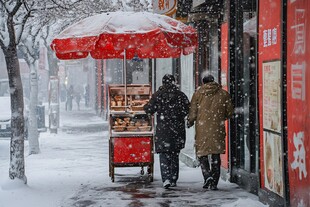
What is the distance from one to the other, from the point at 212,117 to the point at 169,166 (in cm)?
118

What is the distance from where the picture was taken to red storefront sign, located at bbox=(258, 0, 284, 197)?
7.21 m

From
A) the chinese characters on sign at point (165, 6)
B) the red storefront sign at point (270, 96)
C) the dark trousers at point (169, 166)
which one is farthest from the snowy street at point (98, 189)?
the chinese characters on sign at point (165, 6)

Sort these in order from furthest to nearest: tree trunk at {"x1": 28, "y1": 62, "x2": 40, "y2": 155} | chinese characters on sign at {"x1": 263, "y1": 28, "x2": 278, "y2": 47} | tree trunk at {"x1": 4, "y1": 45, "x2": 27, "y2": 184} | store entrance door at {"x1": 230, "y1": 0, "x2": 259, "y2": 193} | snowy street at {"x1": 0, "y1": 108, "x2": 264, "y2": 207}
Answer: tree trunk at {"x1": 28, "y1": 62, "x2": 40, "y2": 155}
tree trunk at {"x1": 4, "y1": 45, "x2": 27, "y2": 184}
store entrance door at {"x1": 230, "y1": 0, "x2": 259, "y2": 193}
snowy street at {"x1": 0, "y1": 108, "x2": 264, "y2": 207}
chinese characters on sign at {"x1": 263, "y1": 28, "x2": 278, "y2": 47}

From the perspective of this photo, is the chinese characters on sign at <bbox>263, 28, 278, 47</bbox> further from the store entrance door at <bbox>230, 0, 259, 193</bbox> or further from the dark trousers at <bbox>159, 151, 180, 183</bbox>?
the dark trousers at <bbox>159, 151, 180, 183</bbox>

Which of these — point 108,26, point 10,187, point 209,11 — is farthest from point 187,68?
point 10,187

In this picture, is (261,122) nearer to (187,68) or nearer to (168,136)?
(168,136)

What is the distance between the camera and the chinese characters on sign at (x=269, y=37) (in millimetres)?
7345

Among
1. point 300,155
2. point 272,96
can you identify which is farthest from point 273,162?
point 300,155

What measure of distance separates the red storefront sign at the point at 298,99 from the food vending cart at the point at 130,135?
3914mm

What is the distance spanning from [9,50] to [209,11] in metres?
4.01

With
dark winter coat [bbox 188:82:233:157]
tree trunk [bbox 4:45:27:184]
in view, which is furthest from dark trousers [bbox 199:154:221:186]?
tree trunk [bbox 4:45:27:184]

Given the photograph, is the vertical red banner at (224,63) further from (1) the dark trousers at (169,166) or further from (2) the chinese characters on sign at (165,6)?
(2) the chinese characters on sign at (165,6)

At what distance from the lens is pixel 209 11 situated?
11.5m

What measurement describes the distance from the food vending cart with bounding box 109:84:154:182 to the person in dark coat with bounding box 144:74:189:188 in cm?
58
